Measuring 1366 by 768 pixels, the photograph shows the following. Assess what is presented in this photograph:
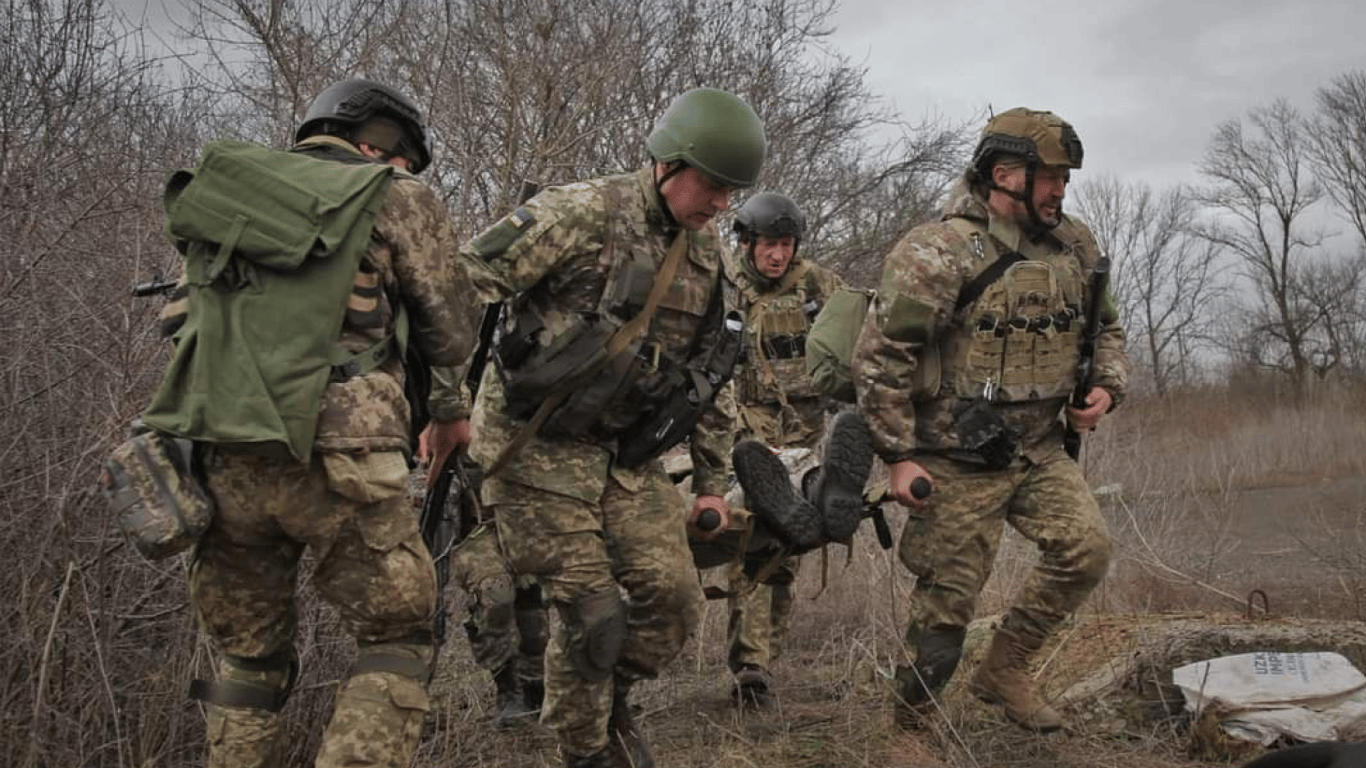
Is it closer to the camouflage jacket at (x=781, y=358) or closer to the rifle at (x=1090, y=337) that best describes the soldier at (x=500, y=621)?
the camouflage jacket at (x=781, y=358)

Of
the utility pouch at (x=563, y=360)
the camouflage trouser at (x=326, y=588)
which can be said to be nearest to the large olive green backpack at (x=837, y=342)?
the utility pouch at (x=563, y=360)

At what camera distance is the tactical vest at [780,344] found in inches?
255

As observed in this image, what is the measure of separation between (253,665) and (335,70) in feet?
12.4

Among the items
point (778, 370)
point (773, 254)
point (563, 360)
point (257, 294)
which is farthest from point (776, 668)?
point (257, 294)

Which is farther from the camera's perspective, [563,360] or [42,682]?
[563,360]

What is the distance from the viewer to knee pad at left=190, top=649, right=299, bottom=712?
2963mm

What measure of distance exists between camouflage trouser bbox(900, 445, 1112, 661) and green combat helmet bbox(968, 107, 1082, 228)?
970mm

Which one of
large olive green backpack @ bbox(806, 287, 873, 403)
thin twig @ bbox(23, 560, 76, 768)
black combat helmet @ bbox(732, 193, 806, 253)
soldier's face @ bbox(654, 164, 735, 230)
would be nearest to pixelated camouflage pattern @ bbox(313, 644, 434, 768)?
thin twig @ bbox(23, 560, 76, 768)

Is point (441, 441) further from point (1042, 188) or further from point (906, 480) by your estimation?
point (1042, 188)

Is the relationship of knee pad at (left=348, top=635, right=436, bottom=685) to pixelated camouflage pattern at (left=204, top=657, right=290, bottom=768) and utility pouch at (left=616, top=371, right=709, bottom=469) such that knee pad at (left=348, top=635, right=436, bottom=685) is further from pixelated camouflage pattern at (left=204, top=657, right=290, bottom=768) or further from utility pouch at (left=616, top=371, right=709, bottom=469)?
utility pouch at (left=616, top=371, right=709, bottom=469)

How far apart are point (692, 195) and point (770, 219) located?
2574mm

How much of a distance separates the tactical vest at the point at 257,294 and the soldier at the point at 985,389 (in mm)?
2233

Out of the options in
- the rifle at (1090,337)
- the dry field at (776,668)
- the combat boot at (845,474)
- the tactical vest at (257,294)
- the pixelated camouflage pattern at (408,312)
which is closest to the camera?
the tactical vest at (257,294)

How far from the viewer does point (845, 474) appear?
4.45 metres
